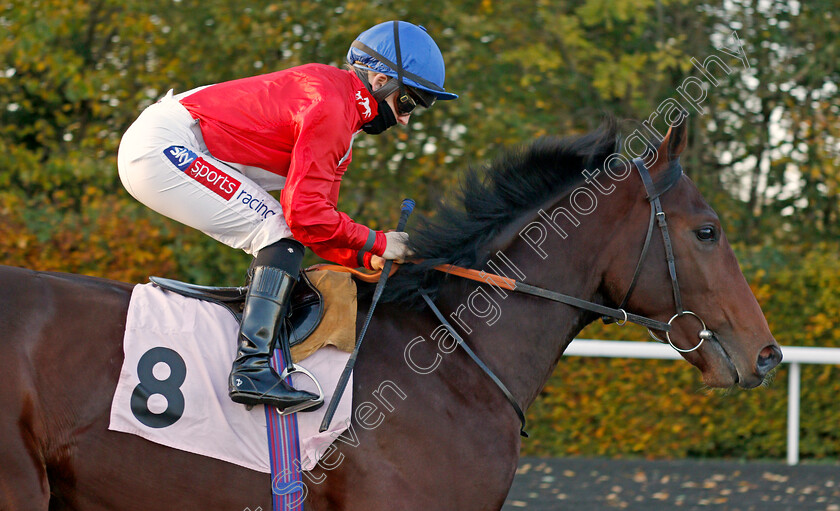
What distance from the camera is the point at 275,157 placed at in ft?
9.47

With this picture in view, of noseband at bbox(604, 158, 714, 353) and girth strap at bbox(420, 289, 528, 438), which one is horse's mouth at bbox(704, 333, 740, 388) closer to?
noseband at bbox(604, 158, 714, 353)

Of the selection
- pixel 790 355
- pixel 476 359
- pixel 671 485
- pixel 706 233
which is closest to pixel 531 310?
pixel 476 359

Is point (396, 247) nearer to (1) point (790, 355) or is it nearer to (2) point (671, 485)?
(2) point (671, 485)

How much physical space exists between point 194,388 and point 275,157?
2.89ft

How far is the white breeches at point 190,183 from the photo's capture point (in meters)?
2.76

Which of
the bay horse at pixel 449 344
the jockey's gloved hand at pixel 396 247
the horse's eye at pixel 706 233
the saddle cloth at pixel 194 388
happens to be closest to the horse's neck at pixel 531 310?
the bay horse at pixel 449 344

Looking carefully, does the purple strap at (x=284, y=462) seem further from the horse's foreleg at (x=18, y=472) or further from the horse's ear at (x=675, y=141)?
the horse's ear at (x=675, y=141)

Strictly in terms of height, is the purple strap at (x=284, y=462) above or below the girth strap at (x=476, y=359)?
below

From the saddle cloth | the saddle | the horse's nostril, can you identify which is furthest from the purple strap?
the horse's nostril

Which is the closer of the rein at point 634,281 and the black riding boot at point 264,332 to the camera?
the black riding boot at point 264,332

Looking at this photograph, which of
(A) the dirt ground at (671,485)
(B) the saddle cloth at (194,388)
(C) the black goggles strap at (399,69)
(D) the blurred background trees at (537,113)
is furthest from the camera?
(D) the blurred background trees at (537,113)

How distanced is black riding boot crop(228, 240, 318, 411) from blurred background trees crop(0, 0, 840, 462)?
4.43 m

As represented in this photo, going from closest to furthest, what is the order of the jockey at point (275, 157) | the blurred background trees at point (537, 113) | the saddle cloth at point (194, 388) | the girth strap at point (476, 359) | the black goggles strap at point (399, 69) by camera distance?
1. the saddle cloth at point (194, 388)
2. the jockey at point (275, 157)
3. the girth strap at point (476, 359)
4. the black goggles strap at point (399, 69)
5. the blurred background trees at point (537, 113)

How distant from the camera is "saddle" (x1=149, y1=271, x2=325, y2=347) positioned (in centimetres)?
270
